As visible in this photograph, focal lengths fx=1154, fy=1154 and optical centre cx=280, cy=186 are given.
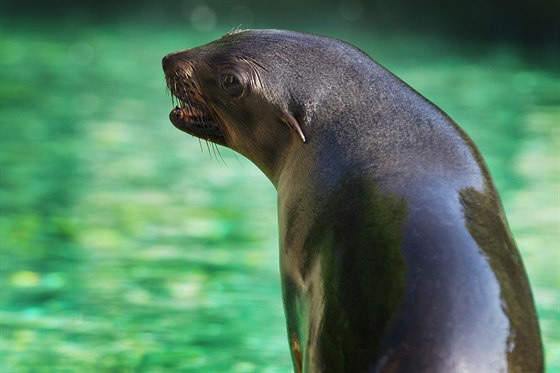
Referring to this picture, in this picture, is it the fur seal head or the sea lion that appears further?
the fur seal head

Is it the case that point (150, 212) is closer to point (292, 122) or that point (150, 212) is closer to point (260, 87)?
point (260, 87)

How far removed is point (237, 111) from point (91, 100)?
7355 mm

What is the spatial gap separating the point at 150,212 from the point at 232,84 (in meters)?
3.98

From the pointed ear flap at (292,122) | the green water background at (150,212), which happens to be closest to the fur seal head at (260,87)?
the pointed ear flap at (292,122)

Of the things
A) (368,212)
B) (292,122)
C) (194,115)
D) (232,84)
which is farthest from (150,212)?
(368,212)

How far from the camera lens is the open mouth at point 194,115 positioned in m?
4.07

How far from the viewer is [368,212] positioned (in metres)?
2.99

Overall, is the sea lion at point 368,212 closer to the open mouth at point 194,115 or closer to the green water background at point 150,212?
the open mouth at point 194,115

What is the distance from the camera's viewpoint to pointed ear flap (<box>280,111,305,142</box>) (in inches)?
139

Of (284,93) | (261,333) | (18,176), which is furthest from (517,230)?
(284,93)

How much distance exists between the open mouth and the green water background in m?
0.41

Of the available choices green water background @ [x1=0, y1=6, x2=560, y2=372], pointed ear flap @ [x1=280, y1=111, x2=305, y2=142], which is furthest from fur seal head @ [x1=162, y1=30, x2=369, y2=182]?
green water background @ [x1=0, y1=6, x2=560, y2=372]

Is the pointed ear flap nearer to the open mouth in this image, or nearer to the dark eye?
the dark eye

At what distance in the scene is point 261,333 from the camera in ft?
18.9
